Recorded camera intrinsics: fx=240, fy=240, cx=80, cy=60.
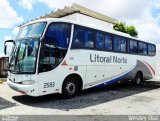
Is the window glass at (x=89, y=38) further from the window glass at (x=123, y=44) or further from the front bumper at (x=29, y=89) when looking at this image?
the front bumper at (x=29, y=89)

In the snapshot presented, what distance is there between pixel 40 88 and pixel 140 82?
932 cm

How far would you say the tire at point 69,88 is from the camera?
9922mm

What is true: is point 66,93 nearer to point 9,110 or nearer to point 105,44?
point 9,110

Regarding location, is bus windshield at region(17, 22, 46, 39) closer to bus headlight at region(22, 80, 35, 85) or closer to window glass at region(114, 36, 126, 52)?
bus headlight at region(22, 80, 35, 85)

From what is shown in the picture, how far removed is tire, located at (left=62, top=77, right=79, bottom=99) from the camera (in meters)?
9.92

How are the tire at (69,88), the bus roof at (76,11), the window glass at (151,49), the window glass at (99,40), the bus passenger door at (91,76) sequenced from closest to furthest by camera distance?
the tire at (69,88) → the bus passenger door at (91,76) → the window glass at (99,40) → the window glass at (151,49) → the bus roof at (76,11)

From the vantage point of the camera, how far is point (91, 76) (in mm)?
11414

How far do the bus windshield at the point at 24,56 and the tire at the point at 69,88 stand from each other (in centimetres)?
175

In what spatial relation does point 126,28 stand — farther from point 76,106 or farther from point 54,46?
point 76,106

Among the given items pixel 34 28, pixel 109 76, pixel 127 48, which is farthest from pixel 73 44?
pixel 127 48

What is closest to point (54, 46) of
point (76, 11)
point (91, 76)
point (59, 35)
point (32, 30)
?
point (59, 35)

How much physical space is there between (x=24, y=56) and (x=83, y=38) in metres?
2.95

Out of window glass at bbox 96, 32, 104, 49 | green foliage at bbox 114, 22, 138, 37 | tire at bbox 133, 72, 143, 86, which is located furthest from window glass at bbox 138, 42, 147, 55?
green foliage at bbox 114, 22, 138, 37

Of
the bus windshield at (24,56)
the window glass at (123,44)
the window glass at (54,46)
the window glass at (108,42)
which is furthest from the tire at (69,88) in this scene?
the window glass at (123,44)
